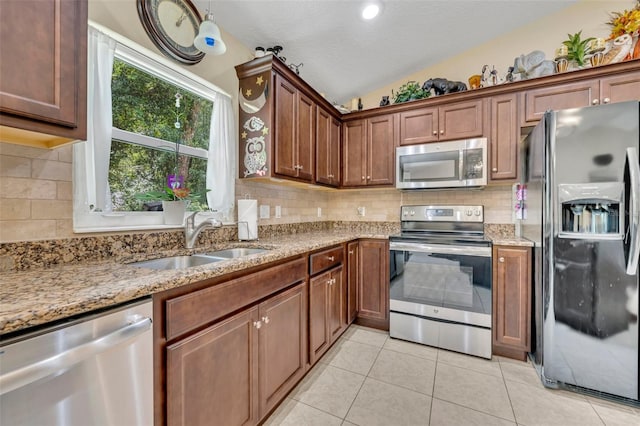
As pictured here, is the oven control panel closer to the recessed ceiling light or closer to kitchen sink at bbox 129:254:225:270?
the recessed ceiling light

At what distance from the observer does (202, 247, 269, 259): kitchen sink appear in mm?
1724

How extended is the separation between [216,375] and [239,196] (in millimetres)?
1358

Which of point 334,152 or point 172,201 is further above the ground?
point 334,152

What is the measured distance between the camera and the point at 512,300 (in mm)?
2117

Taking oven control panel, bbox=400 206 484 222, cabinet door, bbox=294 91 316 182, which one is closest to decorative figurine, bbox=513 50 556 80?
oven control panel, bbox=400 206 484 222

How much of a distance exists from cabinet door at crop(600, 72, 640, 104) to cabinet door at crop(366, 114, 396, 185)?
1646mm

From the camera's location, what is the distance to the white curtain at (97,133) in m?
1.31

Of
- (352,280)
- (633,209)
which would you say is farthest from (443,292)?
(633,209)

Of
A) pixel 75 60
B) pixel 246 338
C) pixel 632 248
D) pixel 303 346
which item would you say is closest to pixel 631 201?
pixel 632 248

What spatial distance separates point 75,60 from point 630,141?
9.16 feet

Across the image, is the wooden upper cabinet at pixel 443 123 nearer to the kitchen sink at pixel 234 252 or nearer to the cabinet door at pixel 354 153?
the cabinet door at pixel 354 153

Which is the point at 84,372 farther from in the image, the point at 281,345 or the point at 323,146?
the point at 323,146

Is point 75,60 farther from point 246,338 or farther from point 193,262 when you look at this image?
point 246,338

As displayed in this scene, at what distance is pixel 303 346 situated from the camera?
1.79 m
